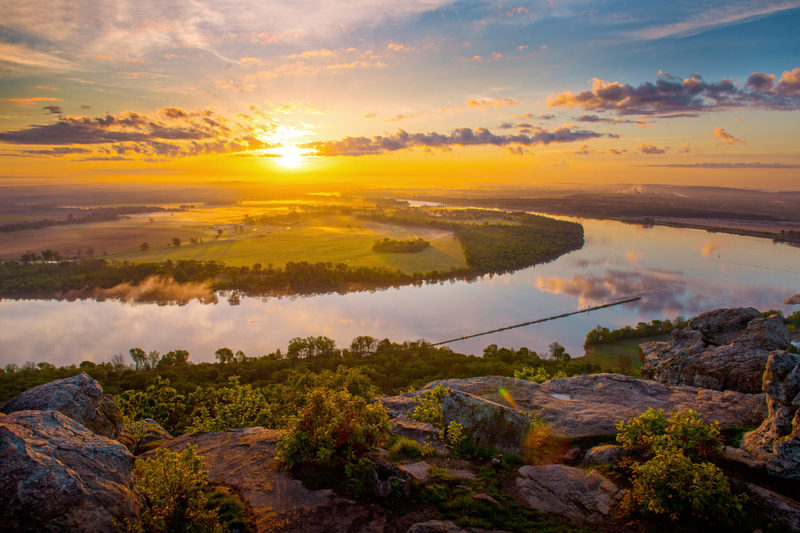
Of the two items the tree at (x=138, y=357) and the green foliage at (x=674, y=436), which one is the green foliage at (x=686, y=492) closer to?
the green foliage at (x=674, y=436)

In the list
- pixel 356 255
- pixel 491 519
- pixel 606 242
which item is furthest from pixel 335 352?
pixel 606 242

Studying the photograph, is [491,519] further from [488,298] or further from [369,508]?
[488,298]

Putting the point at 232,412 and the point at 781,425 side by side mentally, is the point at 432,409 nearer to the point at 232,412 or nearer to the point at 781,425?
the point at 781,425

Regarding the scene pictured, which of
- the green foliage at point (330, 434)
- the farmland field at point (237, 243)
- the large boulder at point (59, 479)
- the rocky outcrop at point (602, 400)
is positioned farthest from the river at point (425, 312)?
the large boulder at point (59, 479)

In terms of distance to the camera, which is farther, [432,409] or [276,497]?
[432,409]

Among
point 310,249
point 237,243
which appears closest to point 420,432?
point 310,249
